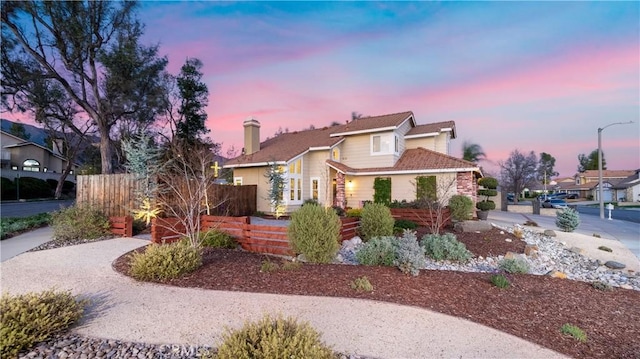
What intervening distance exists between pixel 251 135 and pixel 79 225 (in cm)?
1272

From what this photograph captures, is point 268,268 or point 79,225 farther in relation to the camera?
point 79,225

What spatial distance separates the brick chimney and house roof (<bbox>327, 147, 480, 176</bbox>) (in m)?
5.71

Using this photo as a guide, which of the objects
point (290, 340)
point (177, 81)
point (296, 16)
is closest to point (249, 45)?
point (296, 16)

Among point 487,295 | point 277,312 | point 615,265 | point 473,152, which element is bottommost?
point 615,265

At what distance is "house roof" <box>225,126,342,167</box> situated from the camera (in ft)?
61.4

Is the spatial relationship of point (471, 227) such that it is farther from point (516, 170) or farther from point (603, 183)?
point (603, 183)

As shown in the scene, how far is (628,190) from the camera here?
152 feet

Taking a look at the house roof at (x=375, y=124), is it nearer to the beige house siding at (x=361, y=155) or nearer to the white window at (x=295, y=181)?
the beige house siding at (x=361, y=155)

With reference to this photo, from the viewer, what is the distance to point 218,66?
1398 cm

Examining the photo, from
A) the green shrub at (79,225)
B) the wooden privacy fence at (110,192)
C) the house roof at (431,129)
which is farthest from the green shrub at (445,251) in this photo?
the house roof at (431,129)

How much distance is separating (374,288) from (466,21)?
10.0m

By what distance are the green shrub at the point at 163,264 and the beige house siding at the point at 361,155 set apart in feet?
47.6

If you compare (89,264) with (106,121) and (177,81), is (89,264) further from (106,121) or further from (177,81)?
(177,81)

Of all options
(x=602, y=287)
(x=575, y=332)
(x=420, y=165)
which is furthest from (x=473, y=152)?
(x=575, y=332)
